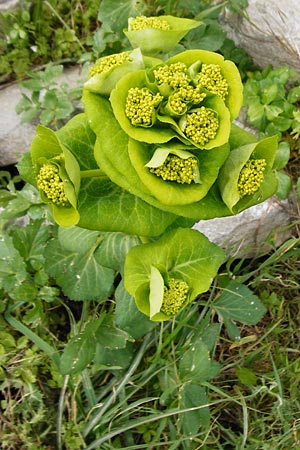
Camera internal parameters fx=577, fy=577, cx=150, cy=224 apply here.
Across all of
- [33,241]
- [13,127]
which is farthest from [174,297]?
[13,127]

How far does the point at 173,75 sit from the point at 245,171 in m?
0.25

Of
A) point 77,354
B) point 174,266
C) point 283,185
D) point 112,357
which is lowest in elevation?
point 112,357

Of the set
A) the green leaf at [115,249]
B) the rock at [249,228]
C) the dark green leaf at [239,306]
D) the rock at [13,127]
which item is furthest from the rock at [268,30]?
the green leaf at [115,249]

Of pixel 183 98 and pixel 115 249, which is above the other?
pixel 183 98

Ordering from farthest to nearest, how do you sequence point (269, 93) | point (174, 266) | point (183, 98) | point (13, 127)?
point (13, 127), point (269, 93), point (174, 266), point (183, 98)

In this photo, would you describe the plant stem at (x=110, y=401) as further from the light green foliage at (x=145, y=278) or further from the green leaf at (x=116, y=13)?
the green leaf at (x=116, y=13)

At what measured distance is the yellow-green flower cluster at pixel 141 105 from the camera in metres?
1.13

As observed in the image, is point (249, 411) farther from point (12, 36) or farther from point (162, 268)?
point (12, 36)

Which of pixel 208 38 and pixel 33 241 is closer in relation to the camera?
pixel 33 241

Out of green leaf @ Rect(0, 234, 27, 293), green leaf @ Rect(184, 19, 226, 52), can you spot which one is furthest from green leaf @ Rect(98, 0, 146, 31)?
green leaf @ Rect(0, 234, 27, 293)

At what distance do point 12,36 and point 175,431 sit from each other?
5.26 feet

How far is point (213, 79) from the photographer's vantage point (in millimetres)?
1183

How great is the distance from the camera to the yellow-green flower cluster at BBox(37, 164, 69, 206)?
1203mm

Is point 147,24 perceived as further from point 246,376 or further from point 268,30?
point 246,376
